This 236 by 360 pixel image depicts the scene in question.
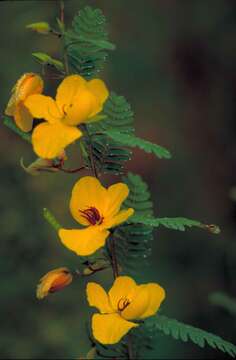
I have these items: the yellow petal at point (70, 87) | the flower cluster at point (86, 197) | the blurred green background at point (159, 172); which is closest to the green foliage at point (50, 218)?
the flower cluster at point (86, 197)

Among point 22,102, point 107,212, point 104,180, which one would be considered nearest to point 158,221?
point 107,212

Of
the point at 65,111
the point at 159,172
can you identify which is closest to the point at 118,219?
the point at 65,111

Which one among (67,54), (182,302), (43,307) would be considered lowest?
(182,302)

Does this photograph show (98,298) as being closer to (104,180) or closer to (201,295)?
(201,295)

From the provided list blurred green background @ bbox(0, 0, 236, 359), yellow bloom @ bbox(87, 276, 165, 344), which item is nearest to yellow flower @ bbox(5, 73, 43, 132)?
yellow bloom @ bbox(87, 276, 165, 344)

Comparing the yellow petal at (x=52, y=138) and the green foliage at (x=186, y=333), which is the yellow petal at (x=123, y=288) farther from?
the yellow petal at (x=52, y=138)
